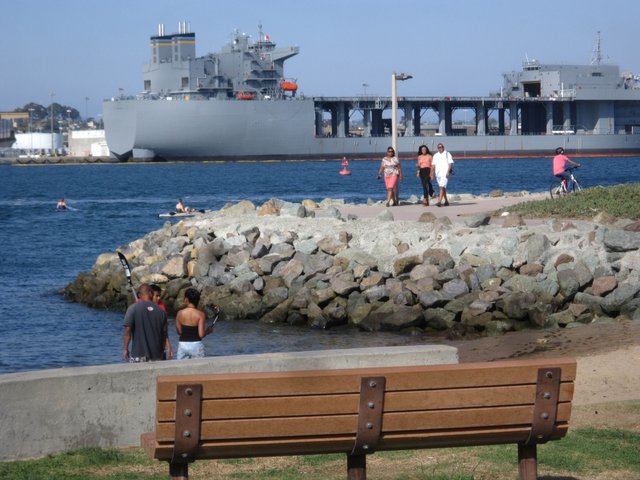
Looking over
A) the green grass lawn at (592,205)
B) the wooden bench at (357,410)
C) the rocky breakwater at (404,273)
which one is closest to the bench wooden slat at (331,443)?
the wooden bench at (357,410)

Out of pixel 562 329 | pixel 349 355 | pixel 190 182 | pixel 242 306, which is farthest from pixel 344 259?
pixel 190 182

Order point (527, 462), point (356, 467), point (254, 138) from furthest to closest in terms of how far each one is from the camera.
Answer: point (254, 138)
point (527, 462)
point (356, 467)

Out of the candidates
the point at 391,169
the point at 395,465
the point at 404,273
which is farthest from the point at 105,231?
the point at 395,465

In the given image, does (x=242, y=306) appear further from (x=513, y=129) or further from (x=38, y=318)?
(x=513, y=129)

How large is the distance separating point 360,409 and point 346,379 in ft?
0.47

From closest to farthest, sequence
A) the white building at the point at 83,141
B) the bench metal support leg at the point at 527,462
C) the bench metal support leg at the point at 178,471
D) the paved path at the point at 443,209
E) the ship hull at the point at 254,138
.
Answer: the bench metal support leg at the point at 178,471, the bench metal support leg at the point at 527,462, the paved path at the point at 443,209, the ship hull at the point at 254,138, the white building at the point at 83,141

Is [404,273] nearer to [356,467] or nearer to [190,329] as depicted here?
[190,329]

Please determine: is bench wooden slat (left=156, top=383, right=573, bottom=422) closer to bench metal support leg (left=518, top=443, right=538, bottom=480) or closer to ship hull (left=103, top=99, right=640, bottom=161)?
bench metal support leg (left=518, top=443, right=538, bottom=480)

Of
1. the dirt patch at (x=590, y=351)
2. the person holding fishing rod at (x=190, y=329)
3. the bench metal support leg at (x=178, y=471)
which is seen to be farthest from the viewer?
the person holding fishing rod at (x=190, y=329)

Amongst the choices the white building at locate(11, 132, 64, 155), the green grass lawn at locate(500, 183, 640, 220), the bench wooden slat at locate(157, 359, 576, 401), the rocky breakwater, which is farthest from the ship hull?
the bench wooden slat at locate(157, 359, 576, 401)

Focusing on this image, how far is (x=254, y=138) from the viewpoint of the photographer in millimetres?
94688

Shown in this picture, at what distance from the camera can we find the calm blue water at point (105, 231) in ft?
50.1

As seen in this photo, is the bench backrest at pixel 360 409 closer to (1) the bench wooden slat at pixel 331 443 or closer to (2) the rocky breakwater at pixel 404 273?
(1) the bench wooden slat at pixel 331 443

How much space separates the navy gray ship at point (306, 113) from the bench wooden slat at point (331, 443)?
287 feet
